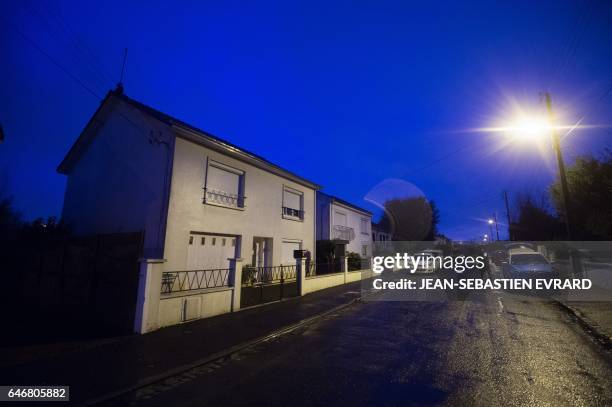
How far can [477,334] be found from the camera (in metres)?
6.50

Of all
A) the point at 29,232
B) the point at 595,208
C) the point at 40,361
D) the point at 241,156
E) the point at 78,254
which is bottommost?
the point at 40,361

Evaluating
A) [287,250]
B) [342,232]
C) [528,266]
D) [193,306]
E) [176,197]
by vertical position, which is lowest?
[193,306]

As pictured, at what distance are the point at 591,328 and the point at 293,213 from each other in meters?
12.0

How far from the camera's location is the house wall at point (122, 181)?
387 inches

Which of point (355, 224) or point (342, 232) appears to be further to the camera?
point (355, 224)

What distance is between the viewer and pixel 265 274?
12891mm

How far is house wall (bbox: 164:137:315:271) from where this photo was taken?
970 cm

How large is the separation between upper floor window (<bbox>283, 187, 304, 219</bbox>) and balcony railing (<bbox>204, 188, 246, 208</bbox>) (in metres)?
3.10

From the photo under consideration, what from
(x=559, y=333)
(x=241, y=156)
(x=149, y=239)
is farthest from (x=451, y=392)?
(x=241, y=156)

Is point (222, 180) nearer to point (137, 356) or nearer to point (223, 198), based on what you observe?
point (223, 198)

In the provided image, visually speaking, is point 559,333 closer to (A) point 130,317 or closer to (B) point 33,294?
(A) point 130,317

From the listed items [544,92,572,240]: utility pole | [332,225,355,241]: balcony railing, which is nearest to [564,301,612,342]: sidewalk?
[544,92,572,240]: utility pole

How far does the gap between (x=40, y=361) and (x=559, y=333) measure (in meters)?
10.1

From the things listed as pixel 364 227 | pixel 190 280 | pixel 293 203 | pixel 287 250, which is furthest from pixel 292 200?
pixel 364 227
